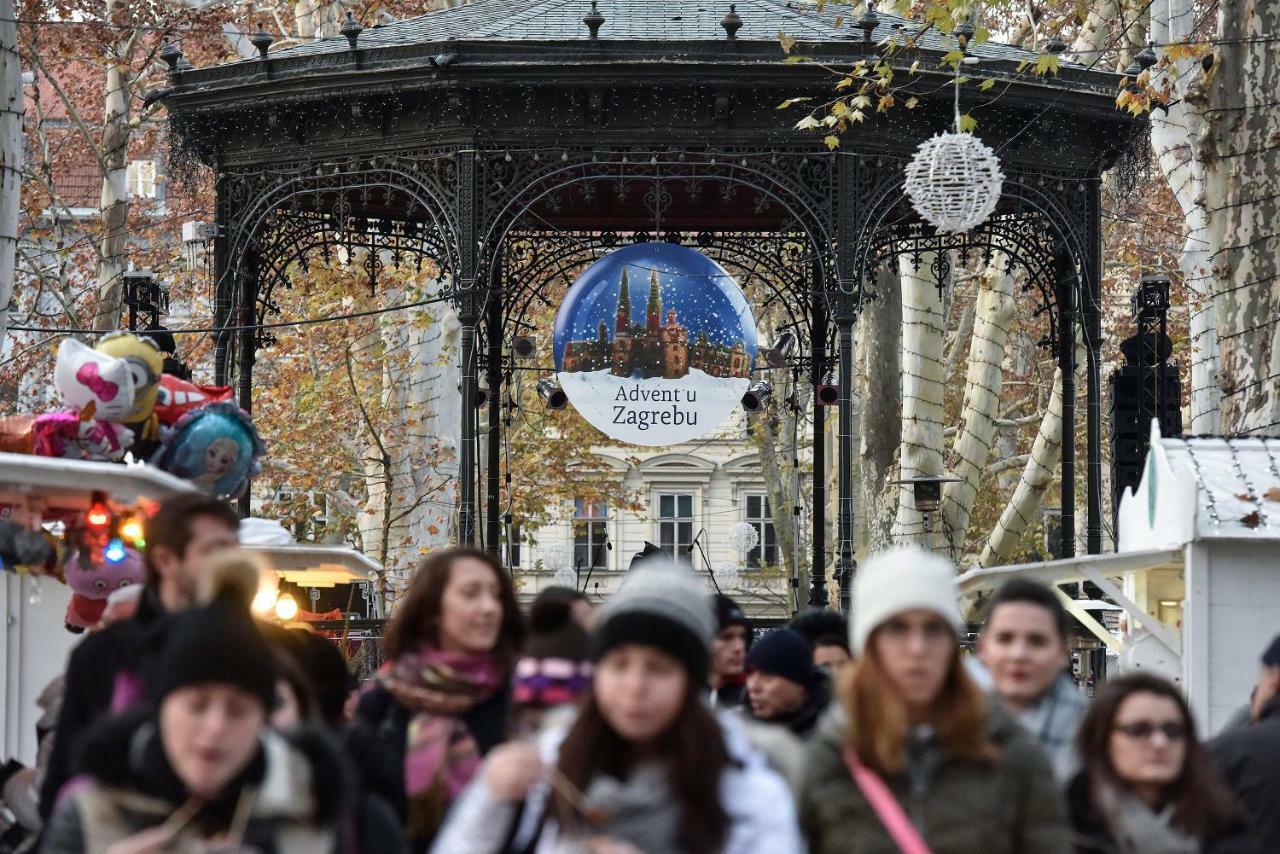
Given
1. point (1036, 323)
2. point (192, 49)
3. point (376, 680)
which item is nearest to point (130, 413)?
point (376, 680)

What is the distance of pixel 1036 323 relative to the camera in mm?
38438

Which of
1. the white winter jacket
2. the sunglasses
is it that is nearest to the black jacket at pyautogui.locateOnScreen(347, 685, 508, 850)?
the white winter jacket

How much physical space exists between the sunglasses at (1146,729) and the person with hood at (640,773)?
1.21 metres

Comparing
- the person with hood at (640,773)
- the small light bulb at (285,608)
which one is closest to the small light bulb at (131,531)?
the small light bulb at (285,608)

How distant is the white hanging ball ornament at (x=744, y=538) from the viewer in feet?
183

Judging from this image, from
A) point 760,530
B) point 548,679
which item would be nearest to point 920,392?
point 548,679

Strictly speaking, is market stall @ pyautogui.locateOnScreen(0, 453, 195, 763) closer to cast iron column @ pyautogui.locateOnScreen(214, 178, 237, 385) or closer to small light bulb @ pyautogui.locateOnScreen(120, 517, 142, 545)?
small light bulb @ pyautogui.locateOnScreen(120, 517, 142, 545)

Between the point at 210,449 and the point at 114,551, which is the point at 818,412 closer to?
the point at 210,449

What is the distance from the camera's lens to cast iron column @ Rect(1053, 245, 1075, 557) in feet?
56.7

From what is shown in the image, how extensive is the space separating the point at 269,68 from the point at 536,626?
10.2 meters

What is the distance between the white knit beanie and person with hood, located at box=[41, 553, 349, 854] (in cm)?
130

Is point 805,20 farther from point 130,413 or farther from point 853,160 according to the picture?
point 130,413

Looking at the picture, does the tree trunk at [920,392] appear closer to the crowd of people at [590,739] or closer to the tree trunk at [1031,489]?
the tree trunk at [1031,489]

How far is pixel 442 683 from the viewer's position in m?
6.29
